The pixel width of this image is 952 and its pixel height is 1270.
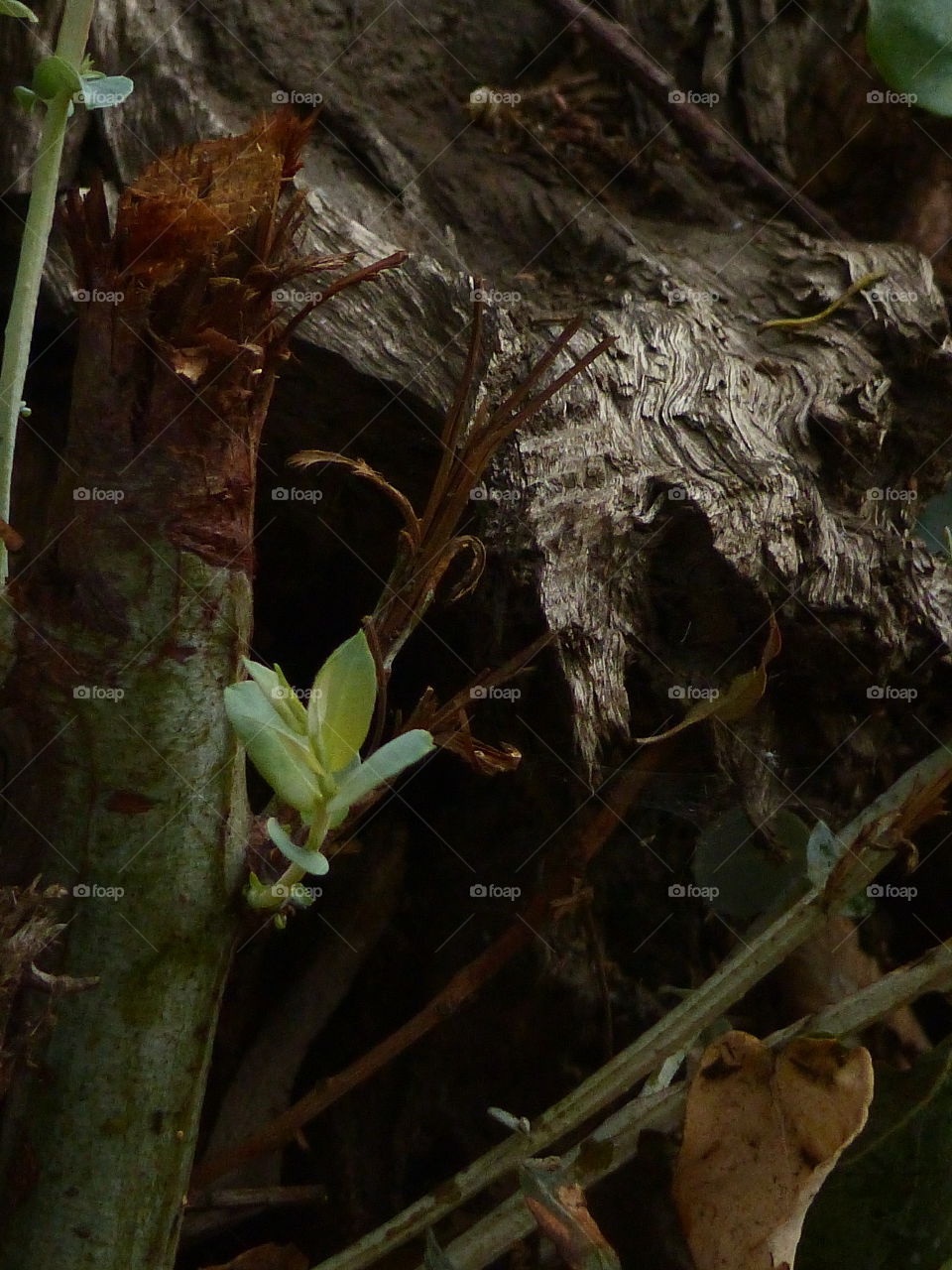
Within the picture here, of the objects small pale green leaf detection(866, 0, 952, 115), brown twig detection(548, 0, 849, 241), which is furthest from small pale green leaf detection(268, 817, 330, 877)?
brown twig detection(548, 0, 849, 241)

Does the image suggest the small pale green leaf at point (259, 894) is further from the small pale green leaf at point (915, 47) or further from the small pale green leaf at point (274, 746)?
the small pale green leaf at point (915, 47)

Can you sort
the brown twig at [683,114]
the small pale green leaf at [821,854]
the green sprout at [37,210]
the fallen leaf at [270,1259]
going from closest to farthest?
the green sprout at [37,210] < the small pale green leaf at [821,854] < the fallen leaf at [270,1259] < the brown twig at [683,114]

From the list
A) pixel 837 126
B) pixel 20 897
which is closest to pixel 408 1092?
pixel 20 897

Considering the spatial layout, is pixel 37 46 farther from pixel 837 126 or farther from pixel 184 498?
pixel 837 126

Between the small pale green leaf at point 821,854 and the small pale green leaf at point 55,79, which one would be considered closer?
the small pale green leaf at point 55,79

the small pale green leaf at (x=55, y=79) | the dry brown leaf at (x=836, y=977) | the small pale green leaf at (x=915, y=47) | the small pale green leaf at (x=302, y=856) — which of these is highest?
the small pale green leaf at (x=915, y=47)

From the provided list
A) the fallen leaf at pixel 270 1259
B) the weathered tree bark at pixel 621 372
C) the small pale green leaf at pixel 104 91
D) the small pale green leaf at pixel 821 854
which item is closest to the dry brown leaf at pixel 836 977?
the weathered tree bark at pixel 621 372
